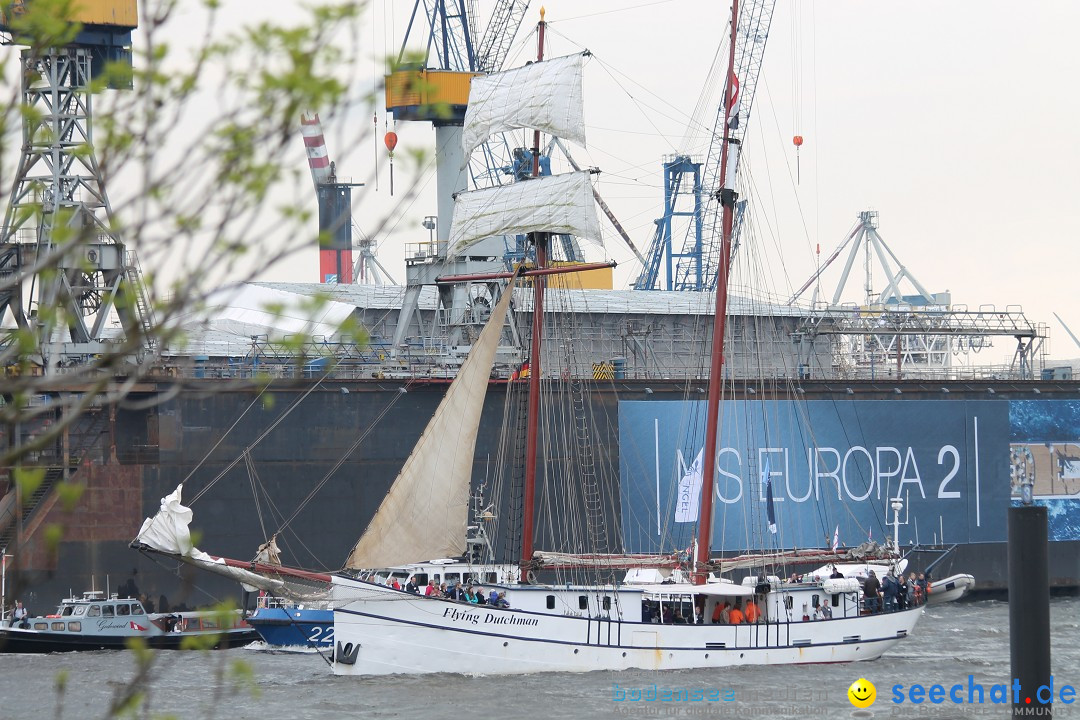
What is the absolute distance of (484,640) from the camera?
→ 3966 centimetres

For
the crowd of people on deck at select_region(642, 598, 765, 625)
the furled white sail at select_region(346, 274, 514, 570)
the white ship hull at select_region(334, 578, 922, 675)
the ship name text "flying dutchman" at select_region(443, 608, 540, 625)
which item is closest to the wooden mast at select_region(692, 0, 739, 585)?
the crowd of people on deck at select_region(642, 598, 765, 625)

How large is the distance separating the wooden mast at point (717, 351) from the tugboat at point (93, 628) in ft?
46.0

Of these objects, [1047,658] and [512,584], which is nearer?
[1047,658]

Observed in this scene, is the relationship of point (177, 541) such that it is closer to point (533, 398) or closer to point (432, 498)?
point (432, 498)

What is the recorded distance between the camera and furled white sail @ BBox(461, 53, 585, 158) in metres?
47.6

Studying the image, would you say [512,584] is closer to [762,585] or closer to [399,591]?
[399,591]

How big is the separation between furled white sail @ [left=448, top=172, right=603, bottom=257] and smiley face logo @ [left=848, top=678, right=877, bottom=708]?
1603 cm

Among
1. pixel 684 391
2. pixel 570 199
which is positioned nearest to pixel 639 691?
pixel 570 199

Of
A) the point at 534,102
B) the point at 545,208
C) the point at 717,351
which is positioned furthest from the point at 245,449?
the point at 717,351

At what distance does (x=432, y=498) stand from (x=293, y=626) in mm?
8997

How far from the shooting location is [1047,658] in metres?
14.4

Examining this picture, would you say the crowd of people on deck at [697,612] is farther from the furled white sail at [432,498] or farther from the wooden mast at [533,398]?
the furled white sail at [432,498]

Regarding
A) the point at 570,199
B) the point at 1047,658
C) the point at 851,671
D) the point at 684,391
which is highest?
the point at 570,199

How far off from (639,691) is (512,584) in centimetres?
574
